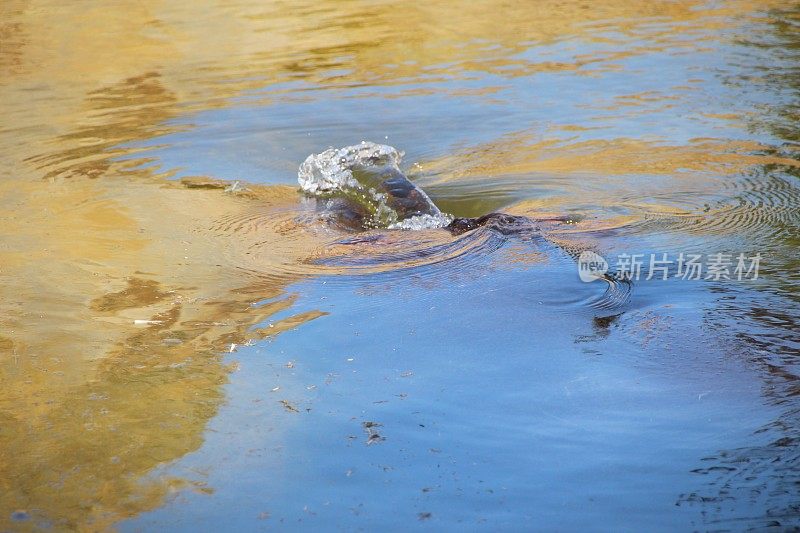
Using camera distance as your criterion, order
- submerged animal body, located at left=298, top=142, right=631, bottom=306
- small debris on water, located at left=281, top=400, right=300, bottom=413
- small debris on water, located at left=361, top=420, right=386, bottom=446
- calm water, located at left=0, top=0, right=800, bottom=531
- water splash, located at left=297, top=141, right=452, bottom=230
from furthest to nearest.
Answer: water splash, located at left=297, top=141, right=452, bottom=230 → submerged animal body, located at left=298, top=142, right=631, bottom=306 → small debris on water, located at left=281, top=400, right=300, bottom=413 → small debris on water, located at left=361, top=420, right=386, bottom=446 → calm water, located at left=0, top=0, right=800, bottom=531

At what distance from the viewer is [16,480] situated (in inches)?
93.8

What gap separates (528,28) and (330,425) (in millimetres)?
7324

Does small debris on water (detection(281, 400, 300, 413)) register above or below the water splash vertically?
below

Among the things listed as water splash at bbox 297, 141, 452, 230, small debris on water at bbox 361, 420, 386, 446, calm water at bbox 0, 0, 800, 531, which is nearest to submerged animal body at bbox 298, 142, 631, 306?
water splash at bbox 297, 141, 452, 230

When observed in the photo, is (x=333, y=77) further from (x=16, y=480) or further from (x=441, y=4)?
(x=16, y=480)

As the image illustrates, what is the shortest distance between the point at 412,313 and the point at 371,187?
176 cm

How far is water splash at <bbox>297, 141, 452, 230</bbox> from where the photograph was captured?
4.59 m

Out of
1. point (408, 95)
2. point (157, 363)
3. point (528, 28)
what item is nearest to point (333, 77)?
point (408, 95)

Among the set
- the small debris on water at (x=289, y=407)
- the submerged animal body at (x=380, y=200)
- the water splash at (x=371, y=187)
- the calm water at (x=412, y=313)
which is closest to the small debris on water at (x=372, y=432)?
the calm water at (x=412, y=313)

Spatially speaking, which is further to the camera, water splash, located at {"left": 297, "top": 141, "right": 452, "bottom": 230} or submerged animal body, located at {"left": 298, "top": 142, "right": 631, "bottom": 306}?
water splash, located at {"left": 297, "top": 141, "right": 452, "bottom": 230}

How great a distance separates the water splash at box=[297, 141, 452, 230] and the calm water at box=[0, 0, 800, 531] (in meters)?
0.18

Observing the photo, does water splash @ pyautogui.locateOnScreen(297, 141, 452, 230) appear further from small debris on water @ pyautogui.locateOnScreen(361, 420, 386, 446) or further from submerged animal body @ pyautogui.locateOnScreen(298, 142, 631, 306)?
small debris on water @ pyautogui.locateOnScreen(361, 420, 386, 446)

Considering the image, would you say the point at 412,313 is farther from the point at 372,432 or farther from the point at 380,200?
the point at 380,200

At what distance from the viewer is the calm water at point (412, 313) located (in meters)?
2.30
